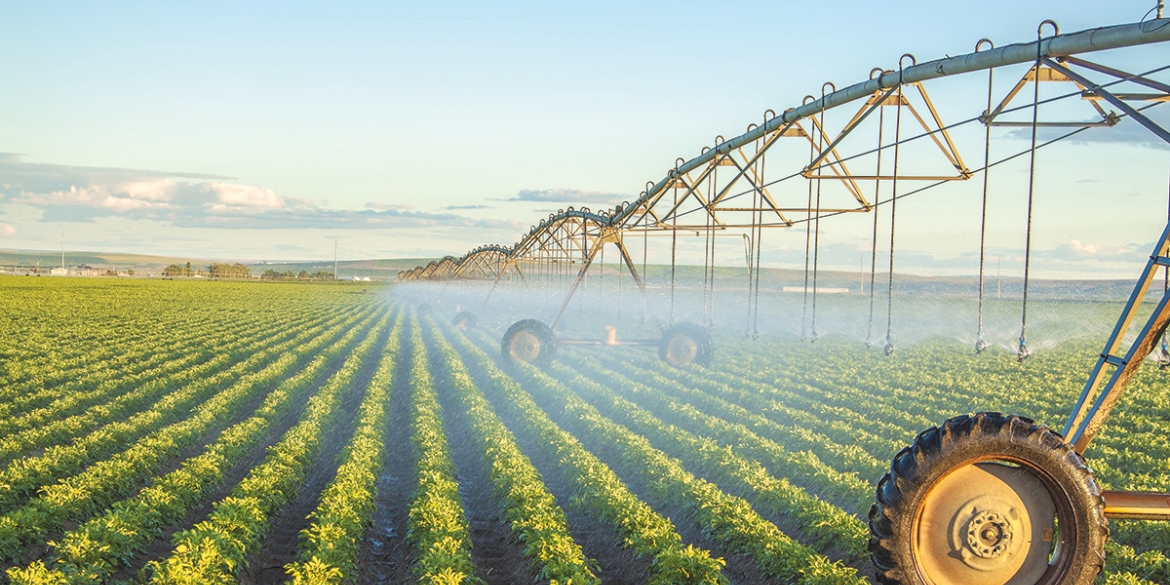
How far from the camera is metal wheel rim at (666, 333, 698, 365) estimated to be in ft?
82.6

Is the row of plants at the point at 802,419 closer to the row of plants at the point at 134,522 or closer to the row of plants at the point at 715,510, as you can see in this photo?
the row of plants at the point at 715,510

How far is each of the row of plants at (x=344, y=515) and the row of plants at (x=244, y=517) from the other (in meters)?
0.55

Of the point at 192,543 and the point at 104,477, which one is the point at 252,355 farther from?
the point at 192,543

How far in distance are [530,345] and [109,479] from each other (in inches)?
571

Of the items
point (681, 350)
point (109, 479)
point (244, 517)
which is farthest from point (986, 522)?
point (681, 350)

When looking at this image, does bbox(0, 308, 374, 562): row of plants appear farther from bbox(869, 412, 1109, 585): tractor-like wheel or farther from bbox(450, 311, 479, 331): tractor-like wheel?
A: bbox(450, 311, 479, 331): tractor-like wheel

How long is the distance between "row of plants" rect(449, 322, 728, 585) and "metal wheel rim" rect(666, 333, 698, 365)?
6.95 metres

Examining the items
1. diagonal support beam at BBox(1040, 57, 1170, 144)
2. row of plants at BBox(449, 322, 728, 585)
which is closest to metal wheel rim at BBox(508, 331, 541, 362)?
row of plants at BBox(449, 322, 728, 585)

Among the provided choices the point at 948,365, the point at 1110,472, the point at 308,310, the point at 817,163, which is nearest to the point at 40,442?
the point at 817,163

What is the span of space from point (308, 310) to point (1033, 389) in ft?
174

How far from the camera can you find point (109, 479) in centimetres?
1149

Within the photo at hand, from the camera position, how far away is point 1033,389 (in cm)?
2300

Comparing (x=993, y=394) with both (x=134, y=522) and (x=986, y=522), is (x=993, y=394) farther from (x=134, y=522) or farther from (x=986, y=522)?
(x=134, y=522)

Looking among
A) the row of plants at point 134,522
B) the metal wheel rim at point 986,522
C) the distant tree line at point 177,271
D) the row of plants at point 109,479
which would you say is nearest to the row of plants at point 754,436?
the metal wheel rim at point 986,522
